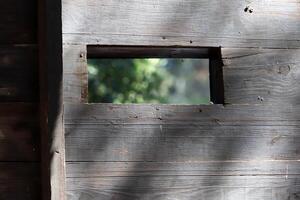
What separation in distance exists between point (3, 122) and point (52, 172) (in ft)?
0.88

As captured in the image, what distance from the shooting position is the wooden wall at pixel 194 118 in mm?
2396

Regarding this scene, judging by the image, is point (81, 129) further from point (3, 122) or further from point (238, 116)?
point (238, 116)

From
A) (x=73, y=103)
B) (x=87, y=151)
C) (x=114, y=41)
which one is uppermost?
(x=114, y=41)

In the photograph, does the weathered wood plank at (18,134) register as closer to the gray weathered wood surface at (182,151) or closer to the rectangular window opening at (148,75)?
the gray weathered wood surface at (182,151)

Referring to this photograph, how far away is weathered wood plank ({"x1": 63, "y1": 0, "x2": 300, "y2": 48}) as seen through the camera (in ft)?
8.11

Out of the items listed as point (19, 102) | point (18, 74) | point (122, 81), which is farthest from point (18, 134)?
point (122, 81)

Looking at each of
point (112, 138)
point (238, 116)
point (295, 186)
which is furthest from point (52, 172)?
point (295, 186)

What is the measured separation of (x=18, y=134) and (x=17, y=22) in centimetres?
43

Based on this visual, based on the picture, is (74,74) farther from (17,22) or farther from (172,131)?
(172,131)

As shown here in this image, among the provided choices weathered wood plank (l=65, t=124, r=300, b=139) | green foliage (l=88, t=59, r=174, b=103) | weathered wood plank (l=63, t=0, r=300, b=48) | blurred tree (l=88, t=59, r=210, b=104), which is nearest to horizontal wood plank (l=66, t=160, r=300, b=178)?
weathered wood plank (l=65, t=124, r=300, b=139)

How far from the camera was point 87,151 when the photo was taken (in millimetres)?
2381

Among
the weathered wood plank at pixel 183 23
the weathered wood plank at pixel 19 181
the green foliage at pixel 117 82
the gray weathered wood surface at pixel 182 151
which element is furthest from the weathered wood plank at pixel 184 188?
the green foliage at pixel 117 82

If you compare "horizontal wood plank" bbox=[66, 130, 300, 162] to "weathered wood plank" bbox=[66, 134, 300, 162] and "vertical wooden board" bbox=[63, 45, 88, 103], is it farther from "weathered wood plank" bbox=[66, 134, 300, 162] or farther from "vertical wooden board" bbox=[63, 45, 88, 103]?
"vertical wooden board" bbox=[63, 45, 88, 103]

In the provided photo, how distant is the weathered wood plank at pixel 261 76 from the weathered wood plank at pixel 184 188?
12.7 inches
